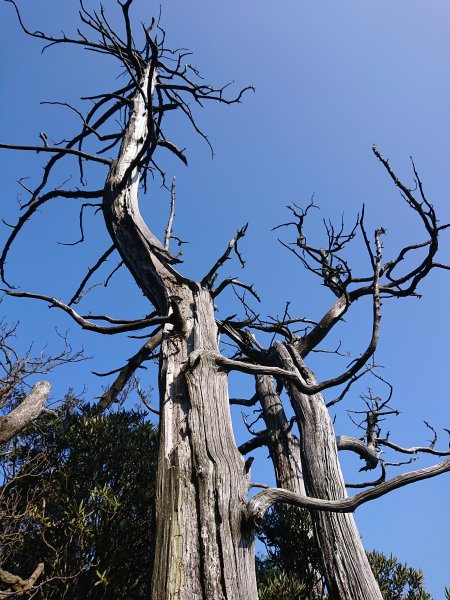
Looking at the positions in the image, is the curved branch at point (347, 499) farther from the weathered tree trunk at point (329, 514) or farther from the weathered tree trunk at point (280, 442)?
the weathered tree trunk at point (280, 442)

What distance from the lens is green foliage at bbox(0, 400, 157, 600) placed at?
4129 millimetres

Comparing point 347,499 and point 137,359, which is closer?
point 347,499

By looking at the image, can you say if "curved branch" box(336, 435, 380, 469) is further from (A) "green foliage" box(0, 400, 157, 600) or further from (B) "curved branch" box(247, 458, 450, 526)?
(B) "curved branch" box(247, 458, 450, 526)

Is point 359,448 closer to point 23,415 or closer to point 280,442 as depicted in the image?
point 280,442

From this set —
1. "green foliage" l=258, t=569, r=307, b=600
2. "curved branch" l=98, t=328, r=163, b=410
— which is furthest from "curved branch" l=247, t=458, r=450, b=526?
"green foliage" l=258, t=569, r=307, b=600

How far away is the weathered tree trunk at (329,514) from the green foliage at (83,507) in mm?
1858

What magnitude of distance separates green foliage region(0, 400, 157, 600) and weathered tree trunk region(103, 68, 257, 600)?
5.76 feet

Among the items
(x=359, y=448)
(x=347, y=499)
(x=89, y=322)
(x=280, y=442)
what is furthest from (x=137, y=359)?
(x=359, y=448)

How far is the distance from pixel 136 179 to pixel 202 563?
3653 mm

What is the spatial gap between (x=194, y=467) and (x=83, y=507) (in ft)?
8.77

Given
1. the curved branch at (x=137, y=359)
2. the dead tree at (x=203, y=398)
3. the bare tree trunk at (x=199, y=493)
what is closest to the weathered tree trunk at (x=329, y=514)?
the dead tree at (x=203, y=398)

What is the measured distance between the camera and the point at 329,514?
4.98 metres

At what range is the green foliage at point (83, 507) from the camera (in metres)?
4.13

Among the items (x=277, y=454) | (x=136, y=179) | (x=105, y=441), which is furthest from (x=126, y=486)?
(x=136, y=179)
